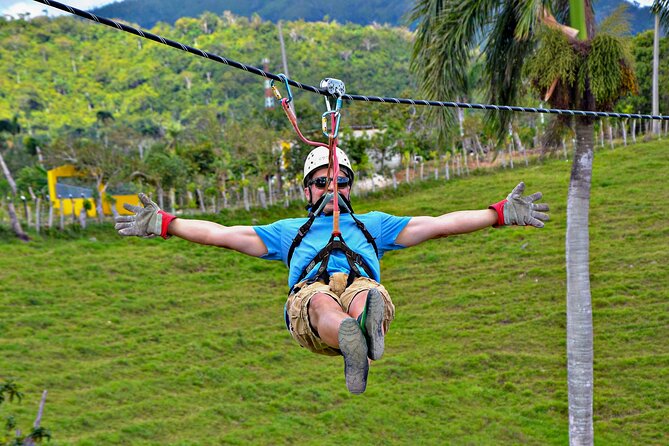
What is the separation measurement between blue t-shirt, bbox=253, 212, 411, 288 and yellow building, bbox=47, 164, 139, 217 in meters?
24.3

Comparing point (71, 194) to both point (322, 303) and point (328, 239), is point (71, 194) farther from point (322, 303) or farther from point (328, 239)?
point (322, 303)

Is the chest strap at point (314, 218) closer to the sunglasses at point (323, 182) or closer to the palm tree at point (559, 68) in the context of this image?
the sunglasses at point (323, 182)

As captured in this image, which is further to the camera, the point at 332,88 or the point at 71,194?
the point at 71,194

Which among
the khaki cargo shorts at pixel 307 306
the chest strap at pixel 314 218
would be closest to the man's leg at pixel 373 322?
the khaki cargo shorts at pixel 307 306

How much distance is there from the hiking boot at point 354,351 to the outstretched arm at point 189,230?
1.08 metres

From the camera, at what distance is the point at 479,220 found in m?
4.84

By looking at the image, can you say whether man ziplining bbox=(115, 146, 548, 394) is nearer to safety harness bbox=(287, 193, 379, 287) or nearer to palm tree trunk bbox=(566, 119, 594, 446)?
safety harness bbox=(287, 193, 379, 287)

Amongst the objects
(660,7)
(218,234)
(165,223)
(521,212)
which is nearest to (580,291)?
(660,7)

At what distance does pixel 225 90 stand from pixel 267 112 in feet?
119

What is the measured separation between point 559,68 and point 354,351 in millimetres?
6185

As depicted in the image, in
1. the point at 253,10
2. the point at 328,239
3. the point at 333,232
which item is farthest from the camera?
the point at 253,10

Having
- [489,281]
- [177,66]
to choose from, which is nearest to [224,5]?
[177,66]

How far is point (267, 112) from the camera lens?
1431 inches

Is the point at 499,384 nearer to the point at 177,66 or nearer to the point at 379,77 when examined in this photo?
the point at 379,77
